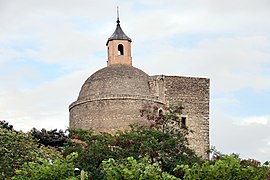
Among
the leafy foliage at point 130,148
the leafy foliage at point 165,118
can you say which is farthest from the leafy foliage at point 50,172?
the leafy foliage at point 165,118

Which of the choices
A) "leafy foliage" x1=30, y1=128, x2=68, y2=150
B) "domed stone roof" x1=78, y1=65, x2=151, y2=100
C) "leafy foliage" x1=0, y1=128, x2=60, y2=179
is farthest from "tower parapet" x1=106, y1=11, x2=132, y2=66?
"leafy foliage" x1=0, y1=128, x2=60, y2=179

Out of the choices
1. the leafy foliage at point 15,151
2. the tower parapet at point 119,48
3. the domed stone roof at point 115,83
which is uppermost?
the tower parapet at point 119,48

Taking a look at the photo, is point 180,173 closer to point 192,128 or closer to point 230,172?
point 192,128

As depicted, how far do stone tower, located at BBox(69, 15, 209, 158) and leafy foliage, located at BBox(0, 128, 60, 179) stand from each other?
21.9 feet

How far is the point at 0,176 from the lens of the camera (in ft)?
115

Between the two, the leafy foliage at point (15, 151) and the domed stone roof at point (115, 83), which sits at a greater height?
the domed stone roof at point (115, 83)

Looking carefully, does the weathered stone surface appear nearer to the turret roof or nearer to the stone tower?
the stone tower

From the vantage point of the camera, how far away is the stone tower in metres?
47.9

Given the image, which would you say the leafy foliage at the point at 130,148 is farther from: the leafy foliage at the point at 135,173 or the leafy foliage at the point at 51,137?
the leafy foliage at the point at 135,173

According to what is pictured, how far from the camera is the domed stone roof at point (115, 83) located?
48278 millimetres

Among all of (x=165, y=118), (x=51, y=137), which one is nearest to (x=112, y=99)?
(x=165, y=118)

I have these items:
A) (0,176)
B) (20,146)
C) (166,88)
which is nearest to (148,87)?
(166,88)

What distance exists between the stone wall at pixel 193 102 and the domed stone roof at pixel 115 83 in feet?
5.29

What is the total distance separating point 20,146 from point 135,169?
1239 centimetres
